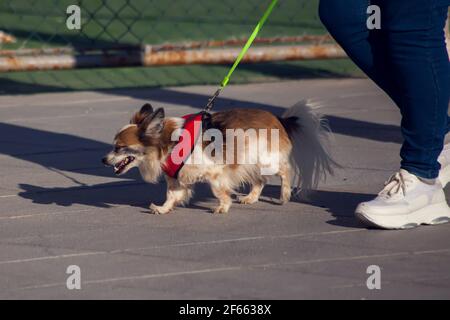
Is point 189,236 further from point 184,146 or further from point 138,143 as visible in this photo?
point 138,143

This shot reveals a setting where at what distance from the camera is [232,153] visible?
19.3 ft

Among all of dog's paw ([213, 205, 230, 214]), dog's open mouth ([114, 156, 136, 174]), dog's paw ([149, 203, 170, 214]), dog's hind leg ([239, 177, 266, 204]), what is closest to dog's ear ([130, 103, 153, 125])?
dog's open mouth ([114, 156, 136, 174])

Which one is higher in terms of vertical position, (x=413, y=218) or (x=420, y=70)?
(x=420, y=70)

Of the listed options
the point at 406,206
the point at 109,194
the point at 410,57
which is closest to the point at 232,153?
the point at 109,194

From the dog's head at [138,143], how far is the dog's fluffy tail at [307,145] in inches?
31.1

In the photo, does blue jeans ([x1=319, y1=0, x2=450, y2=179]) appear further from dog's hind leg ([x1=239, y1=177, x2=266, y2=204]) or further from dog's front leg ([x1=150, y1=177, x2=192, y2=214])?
dog's front leg ([x1=150, y1=177, x2=192, y2=214])

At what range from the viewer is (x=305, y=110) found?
20.4 feet

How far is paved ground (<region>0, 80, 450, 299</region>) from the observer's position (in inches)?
180

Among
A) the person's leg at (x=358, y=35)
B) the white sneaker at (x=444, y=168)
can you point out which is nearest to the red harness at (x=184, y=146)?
the person's leg at (x=358, y=35)

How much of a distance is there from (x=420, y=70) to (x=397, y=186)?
620 mm

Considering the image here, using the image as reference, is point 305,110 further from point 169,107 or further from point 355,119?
point 169,107

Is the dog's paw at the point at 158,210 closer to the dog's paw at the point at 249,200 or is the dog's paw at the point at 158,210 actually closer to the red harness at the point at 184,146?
the red harness at the point at 184,146

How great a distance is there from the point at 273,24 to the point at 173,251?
24.9ft
